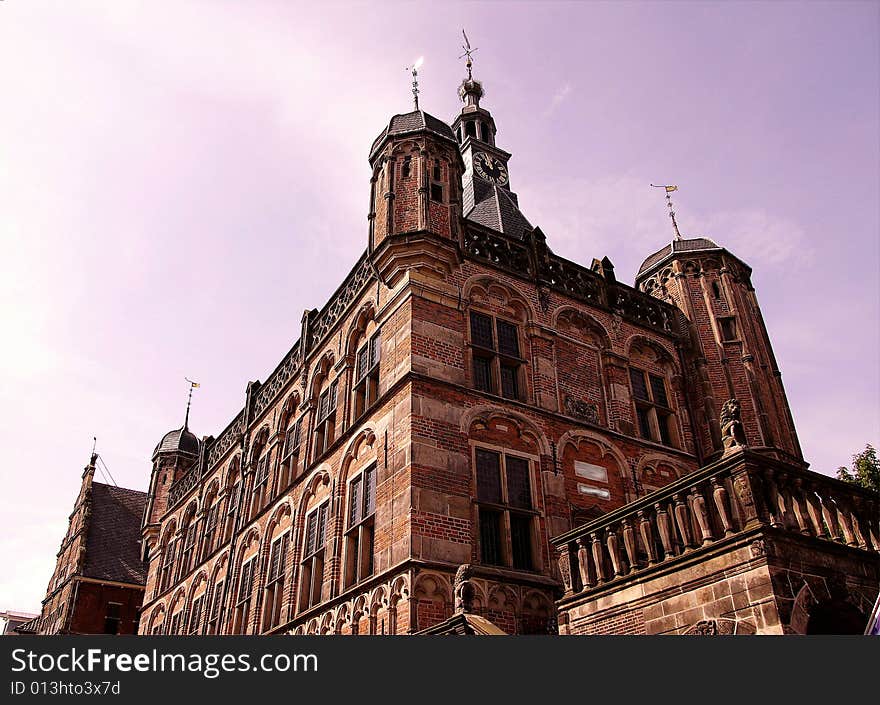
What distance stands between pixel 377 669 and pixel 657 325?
669 inches

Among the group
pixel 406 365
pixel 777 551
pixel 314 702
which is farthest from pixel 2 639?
pixel 406 365

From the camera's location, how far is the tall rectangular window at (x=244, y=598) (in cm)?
2027

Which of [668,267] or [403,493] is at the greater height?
[668,267]

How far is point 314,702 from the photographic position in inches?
188

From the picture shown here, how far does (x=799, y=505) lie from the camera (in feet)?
27.3

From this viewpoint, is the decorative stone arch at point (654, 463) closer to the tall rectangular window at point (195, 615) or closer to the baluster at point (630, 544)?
the baluster at point (630, 544)

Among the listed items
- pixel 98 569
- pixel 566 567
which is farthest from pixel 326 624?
pixel 98 569

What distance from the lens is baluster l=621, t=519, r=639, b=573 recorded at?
362 inches

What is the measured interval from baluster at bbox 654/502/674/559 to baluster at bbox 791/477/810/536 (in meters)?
1.49

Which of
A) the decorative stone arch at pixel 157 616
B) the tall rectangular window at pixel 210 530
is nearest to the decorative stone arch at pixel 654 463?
the tall rectangular window at pixel 210 530

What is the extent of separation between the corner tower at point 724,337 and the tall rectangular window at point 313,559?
9.93 m

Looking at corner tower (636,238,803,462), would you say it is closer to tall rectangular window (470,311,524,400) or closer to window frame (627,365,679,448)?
window frame (627,365,679,448)

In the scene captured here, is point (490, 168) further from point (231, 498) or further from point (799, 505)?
point (799, 505)

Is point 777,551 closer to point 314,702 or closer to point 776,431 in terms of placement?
point 314,702
